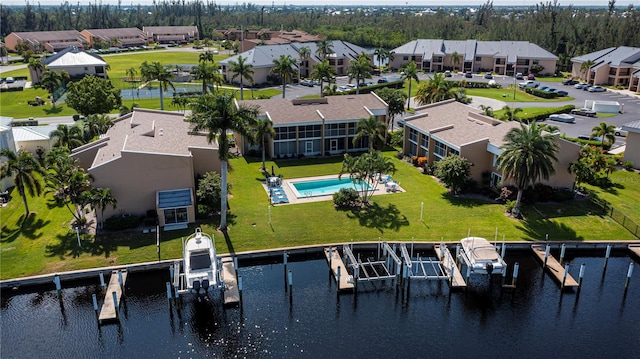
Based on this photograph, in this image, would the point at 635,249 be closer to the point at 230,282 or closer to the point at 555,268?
the point at 555,268

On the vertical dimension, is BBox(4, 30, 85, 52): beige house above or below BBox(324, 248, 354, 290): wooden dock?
above

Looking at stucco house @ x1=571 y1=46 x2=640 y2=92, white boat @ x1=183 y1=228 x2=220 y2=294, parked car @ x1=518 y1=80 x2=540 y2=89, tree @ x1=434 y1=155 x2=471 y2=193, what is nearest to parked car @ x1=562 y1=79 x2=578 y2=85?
stucco house @ x1=571 y1=46 x2=640 y2=92

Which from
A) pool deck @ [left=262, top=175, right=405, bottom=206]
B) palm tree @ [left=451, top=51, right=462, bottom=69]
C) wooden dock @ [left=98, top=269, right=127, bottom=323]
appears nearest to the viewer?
wooden dock @ [left=98, top=269, right=127, bottom=323]

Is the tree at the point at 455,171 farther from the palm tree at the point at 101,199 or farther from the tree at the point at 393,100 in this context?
the palm tree at the point at 101,199

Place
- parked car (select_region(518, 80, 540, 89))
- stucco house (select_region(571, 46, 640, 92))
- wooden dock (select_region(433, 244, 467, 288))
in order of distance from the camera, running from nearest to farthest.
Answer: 1. wooden dock (select_region(433, 244, 467, 288))
2. stucco house (select_region(571, 46, 640, 92))
3. parked car (select_region(518, 80, 540, 89))

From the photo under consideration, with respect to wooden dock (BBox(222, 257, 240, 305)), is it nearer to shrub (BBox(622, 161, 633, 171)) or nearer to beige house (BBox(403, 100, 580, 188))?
beige house (BBox(403, 100, 580, 188))

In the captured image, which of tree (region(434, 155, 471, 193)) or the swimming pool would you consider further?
the swimming pool

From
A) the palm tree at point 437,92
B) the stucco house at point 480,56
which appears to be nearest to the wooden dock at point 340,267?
the palm tree at point 437,92

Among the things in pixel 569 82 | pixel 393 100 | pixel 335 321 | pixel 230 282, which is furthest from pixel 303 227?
pixel 569 82
